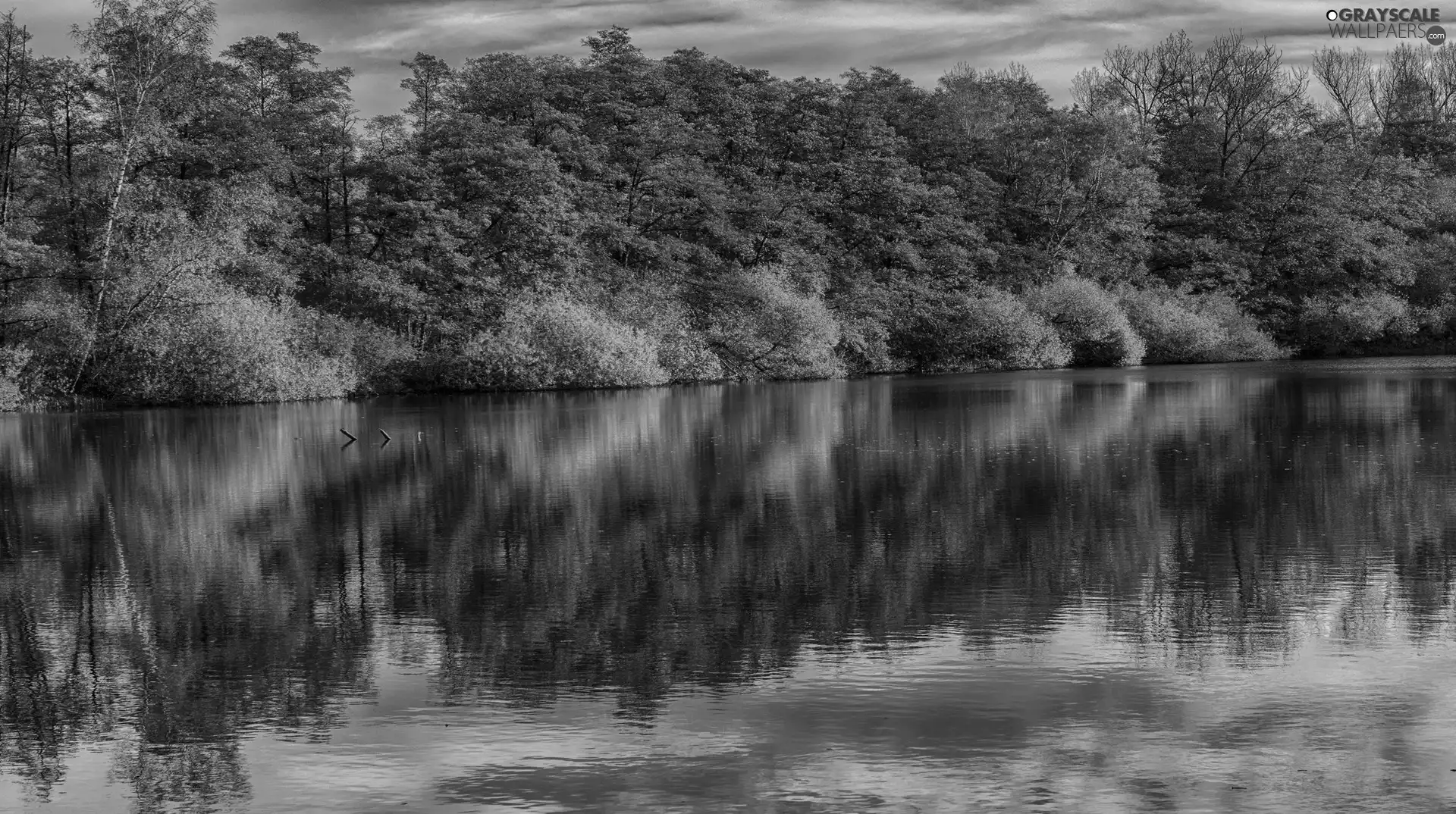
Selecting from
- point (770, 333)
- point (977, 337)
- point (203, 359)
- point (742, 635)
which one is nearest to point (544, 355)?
point (203, 359)

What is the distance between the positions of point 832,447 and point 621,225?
43.3m

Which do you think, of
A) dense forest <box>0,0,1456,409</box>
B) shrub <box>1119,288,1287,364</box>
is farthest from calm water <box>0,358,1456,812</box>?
shrub <box>1119,288,1287,364</box>

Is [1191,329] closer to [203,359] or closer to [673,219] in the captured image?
[673,219]

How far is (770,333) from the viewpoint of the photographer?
64.5 metres

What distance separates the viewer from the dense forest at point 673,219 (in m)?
50.6

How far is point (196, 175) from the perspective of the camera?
59.0 m

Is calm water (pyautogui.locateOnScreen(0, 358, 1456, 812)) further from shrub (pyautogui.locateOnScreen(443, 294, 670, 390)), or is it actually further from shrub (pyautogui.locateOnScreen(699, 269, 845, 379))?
shrub (pyautogui.locateOnScreen(699, 269, 845, 379))

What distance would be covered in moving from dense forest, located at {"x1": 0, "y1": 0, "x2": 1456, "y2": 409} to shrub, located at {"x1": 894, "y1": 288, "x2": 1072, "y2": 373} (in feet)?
0.72

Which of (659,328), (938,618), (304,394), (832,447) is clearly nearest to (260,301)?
(304,394)

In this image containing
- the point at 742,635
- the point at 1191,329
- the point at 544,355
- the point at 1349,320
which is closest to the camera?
the point at 742,635

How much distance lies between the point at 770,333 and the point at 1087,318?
1895 centimetres

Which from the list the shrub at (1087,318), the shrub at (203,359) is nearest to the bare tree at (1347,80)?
the shrub at (1087,318)

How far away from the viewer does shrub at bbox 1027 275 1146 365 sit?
241ft

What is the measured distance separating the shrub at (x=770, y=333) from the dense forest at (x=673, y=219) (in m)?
0.16
